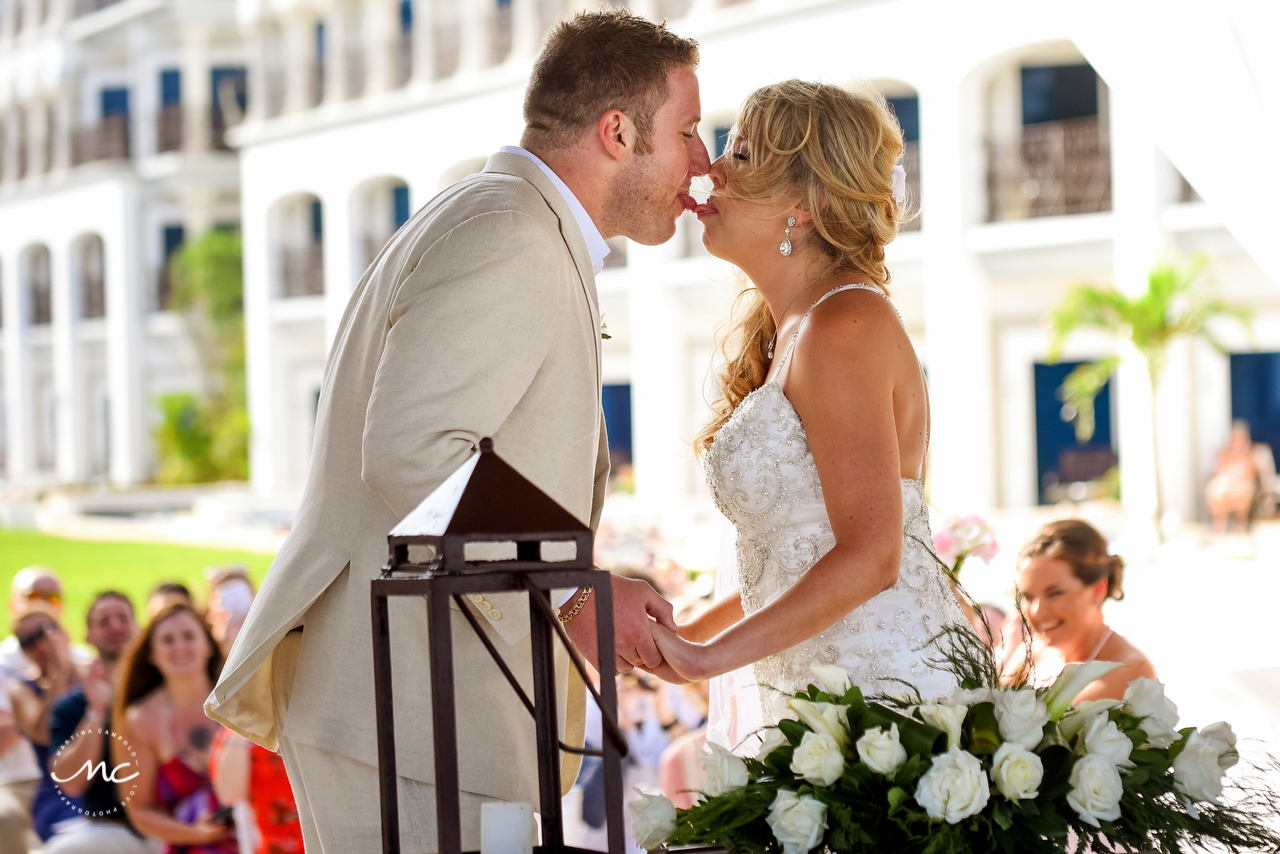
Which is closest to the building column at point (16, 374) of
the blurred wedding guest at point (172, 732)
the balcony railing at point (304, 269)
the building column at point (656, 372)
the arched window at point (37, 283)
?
the arched window at point (37, 283)

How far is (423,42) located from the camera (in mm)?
21312

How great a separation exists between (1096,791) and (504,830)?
695 mm


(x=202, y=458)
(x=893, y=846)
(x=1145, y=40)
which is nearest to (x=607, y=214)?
(x=893, y=846)

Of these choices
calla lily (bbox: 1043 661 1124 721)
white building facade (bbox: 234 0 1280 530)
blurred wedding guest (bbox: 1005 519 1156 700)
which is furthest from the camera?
white building facade (bbox: 234 0 1280 530)

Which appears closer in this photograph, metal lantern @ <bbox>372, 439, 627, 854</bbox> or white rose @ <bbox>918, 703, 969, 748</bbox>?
metal lantern @ <bbox>372, 439, 627, 854</bbox>

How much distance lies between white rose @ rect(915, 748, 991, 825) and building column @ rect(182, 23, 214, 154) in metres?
29.3

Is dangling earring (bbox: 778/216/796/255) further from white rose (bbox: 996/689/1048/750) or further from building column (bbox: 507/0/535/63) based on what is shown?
building column (bbox: 507/0/535/63)

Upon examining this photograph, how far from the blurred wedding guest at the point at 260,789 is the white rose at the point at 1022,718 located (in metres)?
3.33

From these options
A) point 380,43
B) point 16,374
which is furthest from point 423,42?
point 16,374

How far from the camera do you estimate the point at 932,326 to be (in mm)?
14688

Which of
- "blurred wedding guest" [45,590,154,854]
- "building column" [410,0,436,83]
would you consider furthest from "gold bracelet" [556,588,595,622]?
"building column" [410,0,436,83]

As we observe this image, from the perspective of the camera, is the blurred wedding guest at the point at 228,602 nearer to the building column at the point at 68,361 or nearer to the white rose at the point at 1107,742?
the white rose at the point at 1107,742

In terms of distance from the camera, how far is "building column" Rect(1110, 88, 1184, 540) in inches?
507

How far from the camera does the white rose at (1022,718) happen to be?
1531 millimetres
